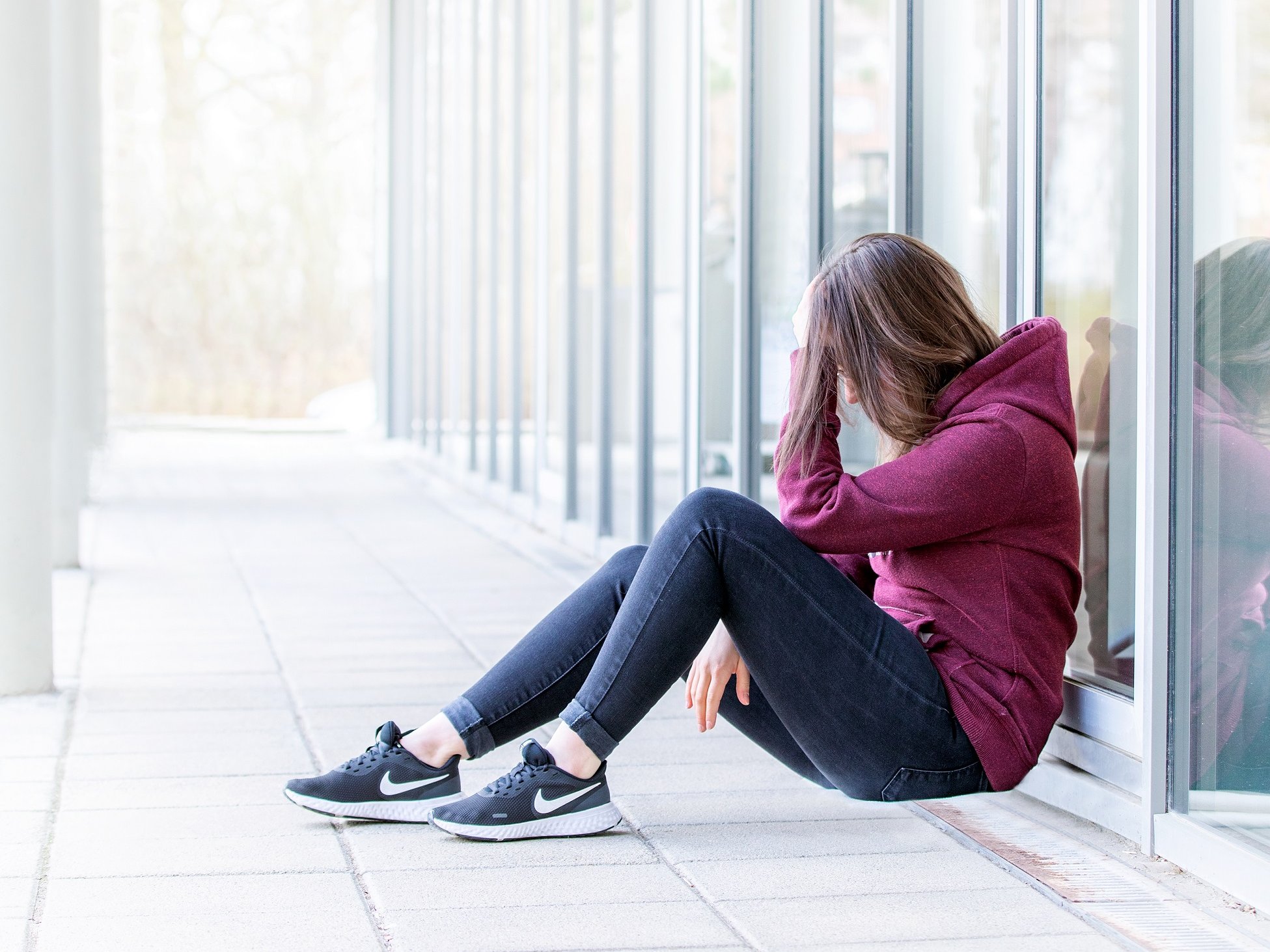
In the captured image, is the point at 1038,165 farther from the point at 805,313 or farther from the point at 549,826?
the point at 549,826

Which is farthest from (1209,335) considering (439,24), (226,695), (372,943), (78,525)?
(439,24)

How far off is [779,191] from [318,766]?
7.09 ft

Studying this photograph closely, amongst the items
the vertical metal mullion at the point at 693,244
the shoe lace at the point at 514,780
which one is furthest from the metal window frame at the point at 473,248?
the shoe lace at the point at 514,780

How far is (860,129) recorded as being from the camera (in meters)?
3.67

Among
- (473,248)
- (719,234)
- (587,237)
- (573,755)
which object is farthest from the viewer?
(473,248)

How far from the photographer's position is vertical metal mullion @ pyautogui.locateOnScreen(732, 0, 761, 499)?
4418 millimetres

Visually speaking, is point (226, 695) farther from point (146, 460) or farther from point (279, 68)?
point (279, 68)

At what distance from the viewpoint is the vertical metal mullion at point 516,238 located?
7865 mm

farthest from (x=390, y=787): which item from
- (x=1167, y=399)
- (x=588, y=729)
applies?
(x=1167, y=399)

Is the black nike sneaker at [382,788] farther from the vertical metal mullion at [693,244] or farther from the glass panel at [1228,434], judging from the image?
the vertical metal mullion at [693,244]

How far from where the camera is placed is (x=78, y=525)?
5.62 m

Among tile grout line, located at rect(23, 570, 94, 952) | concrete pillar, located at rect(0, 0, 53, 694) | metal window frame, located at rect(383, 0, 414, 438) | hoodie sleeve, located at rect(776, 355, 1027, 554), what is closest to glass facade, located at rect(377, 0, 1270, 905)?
hoodie sleeve, located at rect(776, 355, 1027, 554)

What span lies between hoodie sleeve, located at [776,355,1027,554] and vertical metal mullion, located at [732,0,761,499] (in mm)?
2185

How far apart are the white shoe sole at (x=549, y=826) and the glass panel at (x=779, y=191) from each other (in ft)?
5.69
